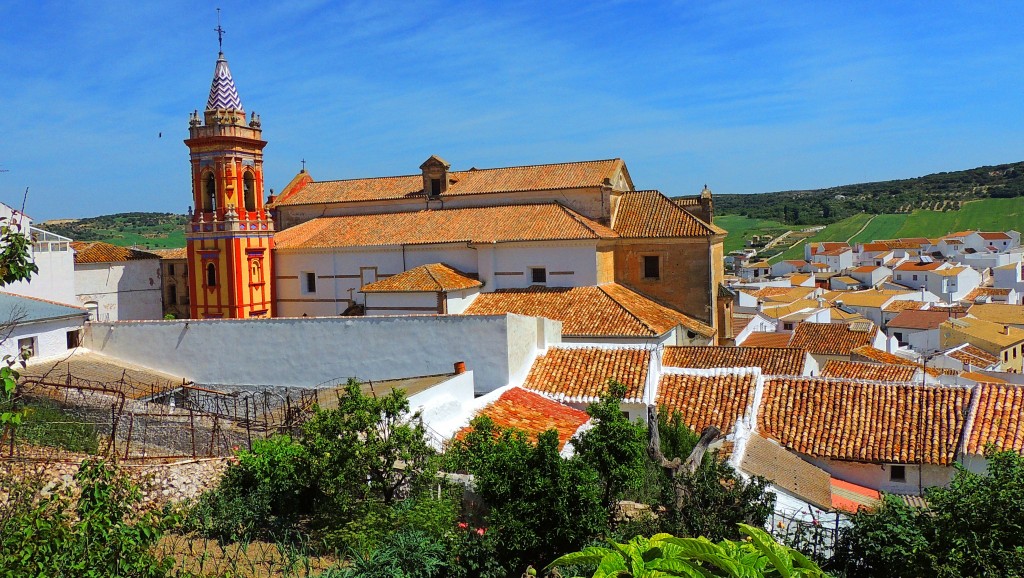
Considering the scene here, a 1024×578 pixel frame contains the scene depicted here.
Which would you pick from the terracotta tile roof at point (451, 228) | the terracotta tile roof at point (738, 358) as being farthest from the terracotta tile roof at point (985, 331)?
the terracotta tile roof at point (451, 228)

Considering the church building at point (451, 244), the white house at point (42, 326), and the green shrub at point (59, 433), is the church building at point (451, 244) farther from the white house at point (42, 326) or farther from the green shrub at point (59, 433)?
the green shrub at point (59, 433)

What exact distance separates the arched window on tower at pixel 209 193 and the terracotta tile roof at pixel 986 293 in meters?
64.9

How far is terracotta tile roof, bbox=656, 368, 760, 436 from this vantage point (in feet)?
49.9

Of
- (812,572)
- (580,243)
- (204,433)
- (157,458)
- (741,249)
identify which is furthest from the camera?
(741,249)

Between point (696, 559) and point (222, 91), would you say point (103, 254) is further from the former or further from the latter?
point (696, 559)

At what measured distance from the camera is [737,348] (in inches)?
821

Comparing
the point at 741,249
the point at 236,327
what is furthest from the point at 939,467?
the point at 741,249

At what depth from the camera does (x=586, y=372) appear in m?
16.7

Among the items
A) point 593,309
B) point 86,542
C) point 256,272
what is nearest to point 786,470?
point 593,309

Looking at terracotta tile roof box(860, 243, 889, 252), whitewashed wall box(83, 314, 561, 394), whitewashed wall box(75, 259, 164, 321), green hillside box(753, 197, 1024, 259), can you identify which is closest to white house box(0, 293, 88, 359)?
whitewashed wall box(83, 314, 561, 394)

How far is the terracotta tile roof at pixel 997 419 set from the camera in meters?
13.6

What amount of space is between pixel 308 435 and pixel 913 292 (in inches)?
2662

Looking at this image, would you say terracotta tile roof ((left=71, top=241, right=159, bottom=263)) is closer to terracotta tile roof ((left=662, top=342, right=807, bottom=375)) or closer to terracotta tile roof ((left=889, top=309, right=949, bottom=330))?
terracotta tile roof ((left=662, top=342, right=807, bottom=375))

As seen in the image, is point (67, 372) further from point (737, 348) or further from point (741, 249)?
point (741, 249)
